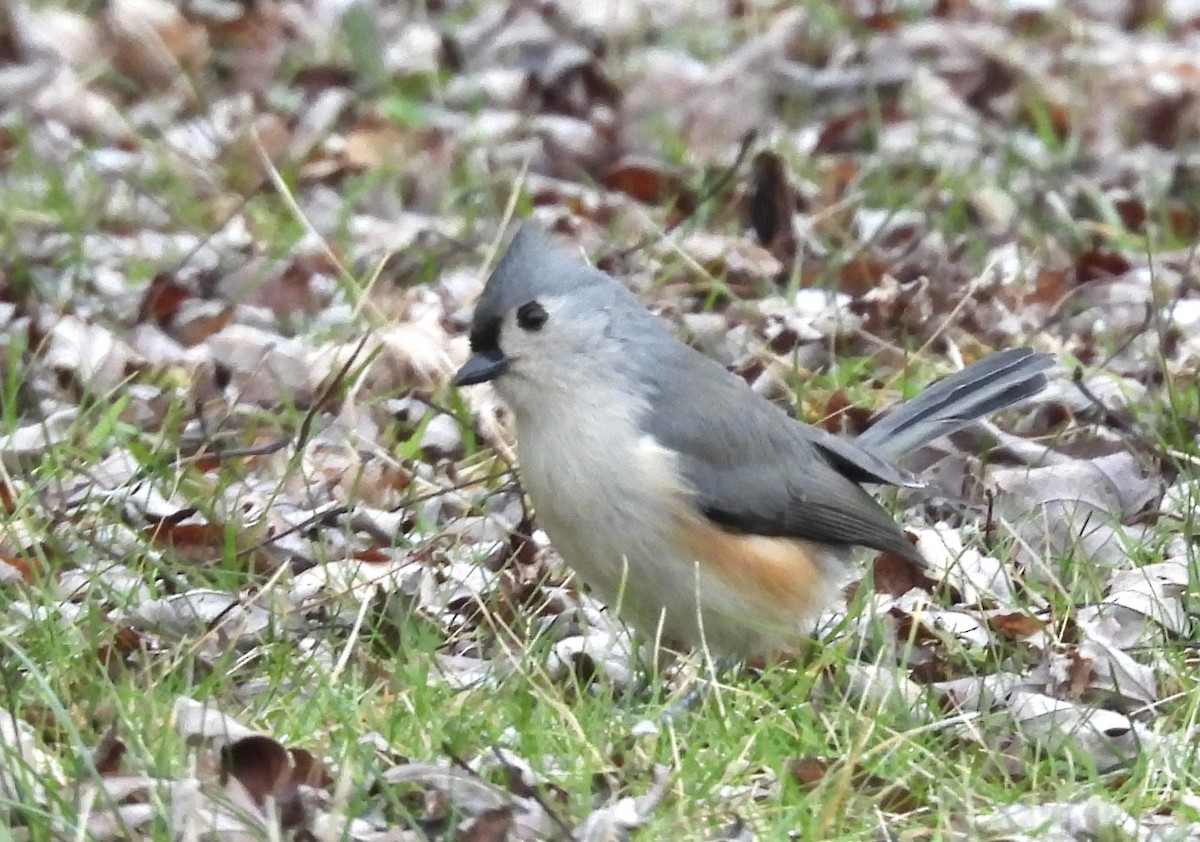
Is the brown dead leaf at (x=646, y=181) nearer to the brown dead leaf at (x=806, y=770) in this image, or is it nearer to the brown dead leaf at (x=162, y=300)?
the brown dead leaf at (x=162, y=300)

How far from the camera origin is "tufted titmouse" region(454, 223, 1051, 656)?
4312mm

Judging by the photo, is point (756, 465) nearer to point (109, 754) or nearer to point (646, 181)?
point (109, 754)

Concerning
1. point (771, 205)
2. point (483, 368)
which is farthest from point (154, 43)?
point (483, 368)

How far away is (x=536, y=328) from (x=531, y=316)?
26 mm

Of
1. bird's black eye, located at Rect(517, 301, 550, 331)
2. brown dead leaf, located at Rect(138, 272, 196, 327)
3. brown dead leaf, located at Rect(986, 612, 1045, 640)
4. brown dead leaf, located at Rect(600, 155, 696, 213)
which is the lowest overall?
brown dead leaf, located at Rect(986, 612, 1045, 640)

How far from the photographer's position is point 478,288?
6.65 m

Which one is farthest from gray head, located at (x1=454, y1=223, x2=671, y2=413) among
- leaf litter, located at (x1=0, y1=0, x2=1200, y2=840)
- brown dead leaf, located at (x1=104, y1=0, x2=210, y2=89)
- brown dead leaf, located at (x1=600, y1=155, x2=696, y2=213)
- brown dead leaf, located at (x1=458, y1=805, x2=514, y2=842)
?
brown dead leaf, located at (x1=104, y1=0, x2=210, y2=89)

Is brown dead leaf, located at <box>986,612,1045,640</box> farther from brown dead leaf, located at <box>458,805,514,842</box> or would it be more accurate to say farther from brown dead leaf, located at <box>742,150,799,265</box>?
brown dead leaf, located at <box>742,150,799,265</box>

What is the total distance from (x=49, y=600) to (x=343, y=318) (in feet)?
7.38

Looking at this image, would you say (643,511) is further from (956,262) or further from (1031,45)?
(1031,45)

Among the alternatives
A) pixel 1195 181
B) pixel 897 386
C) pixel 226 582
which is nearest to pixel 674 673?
pixel 226 582

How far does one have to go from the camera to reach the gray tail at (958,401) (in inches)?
199

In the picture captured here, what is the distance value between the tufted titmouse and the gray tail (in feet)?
1.35

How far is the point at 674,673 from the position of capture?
171 inches
